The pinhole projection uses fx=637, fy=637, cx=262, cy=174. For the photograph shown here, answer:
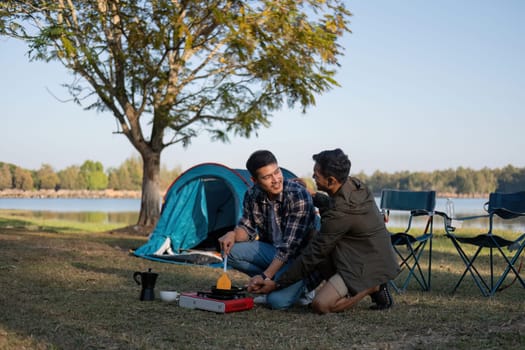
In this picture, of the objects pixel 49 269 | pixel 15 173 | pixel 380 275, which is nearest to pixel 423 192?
pixel 380 275

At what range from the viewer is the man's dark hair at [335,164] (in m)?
3.69

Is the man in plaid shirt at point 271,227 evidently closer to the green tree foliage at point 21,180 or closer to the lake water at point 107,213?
the lake water at point 107,213

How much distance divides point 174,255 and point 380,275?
381 cm

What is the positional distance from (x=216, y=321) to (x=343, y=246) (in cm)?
86

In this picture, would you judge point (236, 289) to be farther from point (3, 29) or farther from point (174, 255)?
point (3, 29)

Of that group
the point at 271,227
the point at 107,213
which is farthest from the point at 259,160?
the point at 107,213

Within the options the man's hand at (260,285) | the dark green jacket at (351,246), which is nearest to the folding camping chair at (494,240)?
the dark green jacket at (351,246)

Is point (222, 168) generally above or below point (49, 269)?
above

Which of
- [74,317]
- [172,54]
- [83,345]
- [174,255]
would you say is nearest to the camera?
[83,345]

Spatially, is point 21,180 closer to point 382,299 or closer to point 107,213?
point 107,213

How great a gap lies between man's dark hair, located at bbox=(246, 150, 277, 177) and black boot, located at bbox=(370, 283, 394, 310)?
1.05 meters

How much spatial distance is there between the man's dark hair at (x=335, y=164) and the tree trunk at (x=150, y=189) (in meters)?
7.86

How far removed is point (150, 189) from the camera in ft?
37.3

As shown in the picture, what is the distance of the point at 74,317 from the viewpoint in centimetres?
361
